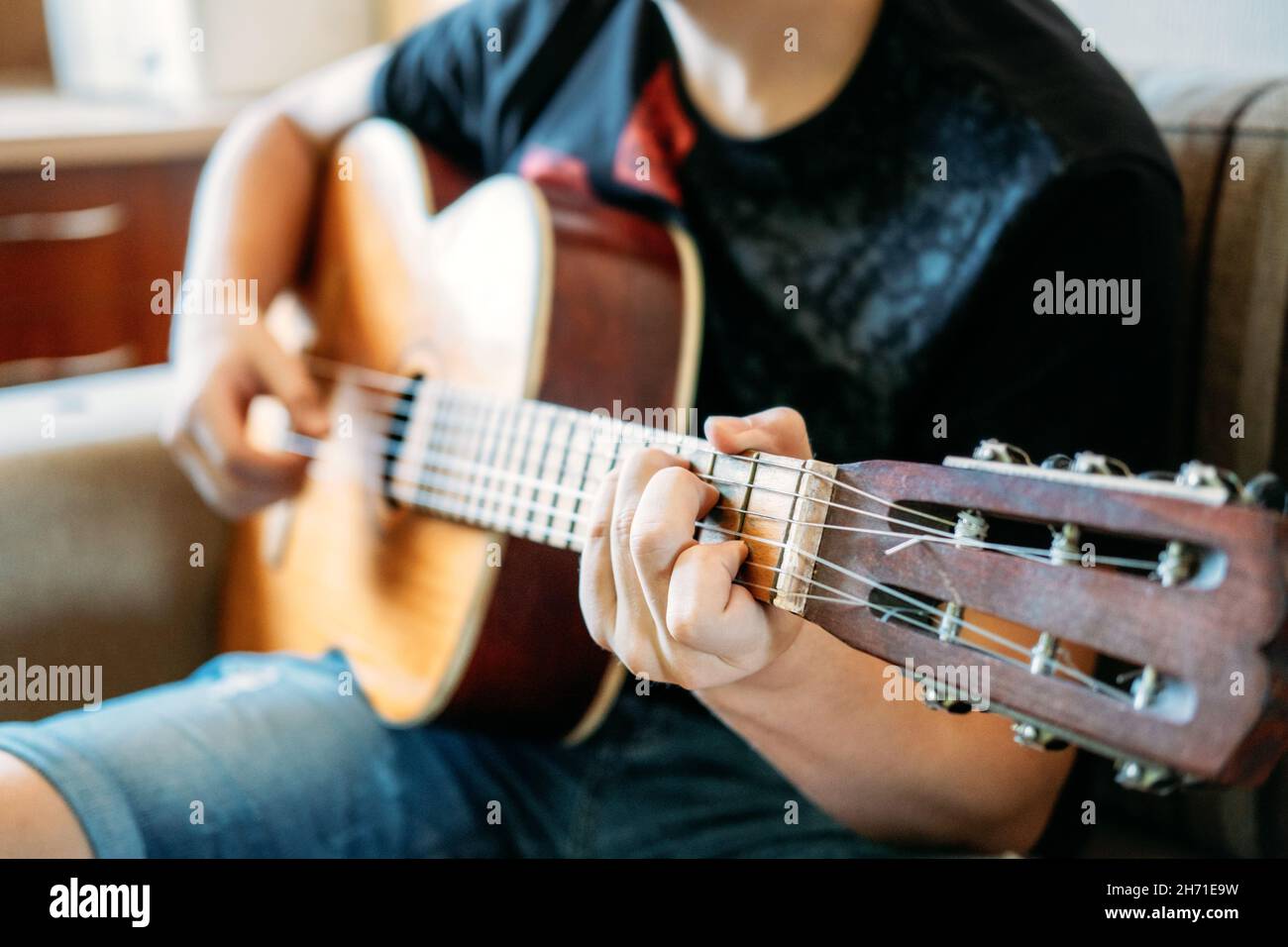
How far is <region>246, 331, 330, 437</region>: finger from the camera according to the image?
3.59 feet

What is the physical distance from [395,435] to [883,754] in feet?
1.75

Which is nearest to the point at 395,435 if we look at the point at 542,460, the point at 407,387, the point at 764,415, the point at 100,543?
the point at 407,387

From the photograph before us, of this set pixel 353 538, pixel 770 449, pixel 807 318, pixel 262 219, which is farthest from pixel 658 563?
pixel 262 219

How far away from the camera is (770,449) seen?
0.60 metres

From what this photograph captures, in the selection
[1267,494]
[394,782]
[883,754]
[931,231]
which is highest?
[931,231]

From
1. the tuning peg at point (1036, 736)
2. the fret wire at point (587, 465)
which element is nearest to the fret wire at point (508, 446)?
the fret wire at point (587, 465)

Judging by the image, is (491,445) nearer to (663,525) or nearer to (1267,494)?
(663,525)

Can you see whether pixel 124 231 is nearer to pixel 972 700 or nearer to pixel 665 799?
pixel 665 799

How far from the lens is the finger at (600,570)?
2.01 ft

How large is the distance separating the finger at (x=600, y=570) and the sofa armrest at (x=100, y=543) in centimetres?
71

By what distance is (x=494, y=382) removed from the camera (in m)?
0.91

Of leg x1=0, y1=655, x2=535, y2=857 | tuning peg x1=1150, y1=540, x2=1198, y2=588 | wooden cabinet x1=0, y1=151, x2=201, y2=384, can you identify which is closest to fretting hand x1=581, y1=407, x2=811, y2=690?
tuning peg x1=1150, y1=540, x2=1198, y2=588

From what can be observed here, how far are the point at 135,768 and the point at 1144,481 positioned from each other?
763 millimetres

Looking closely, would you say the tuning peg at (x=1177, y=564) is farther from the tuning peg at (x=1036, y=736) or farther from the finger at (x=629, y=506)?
the finger at (x=629, y=506)
